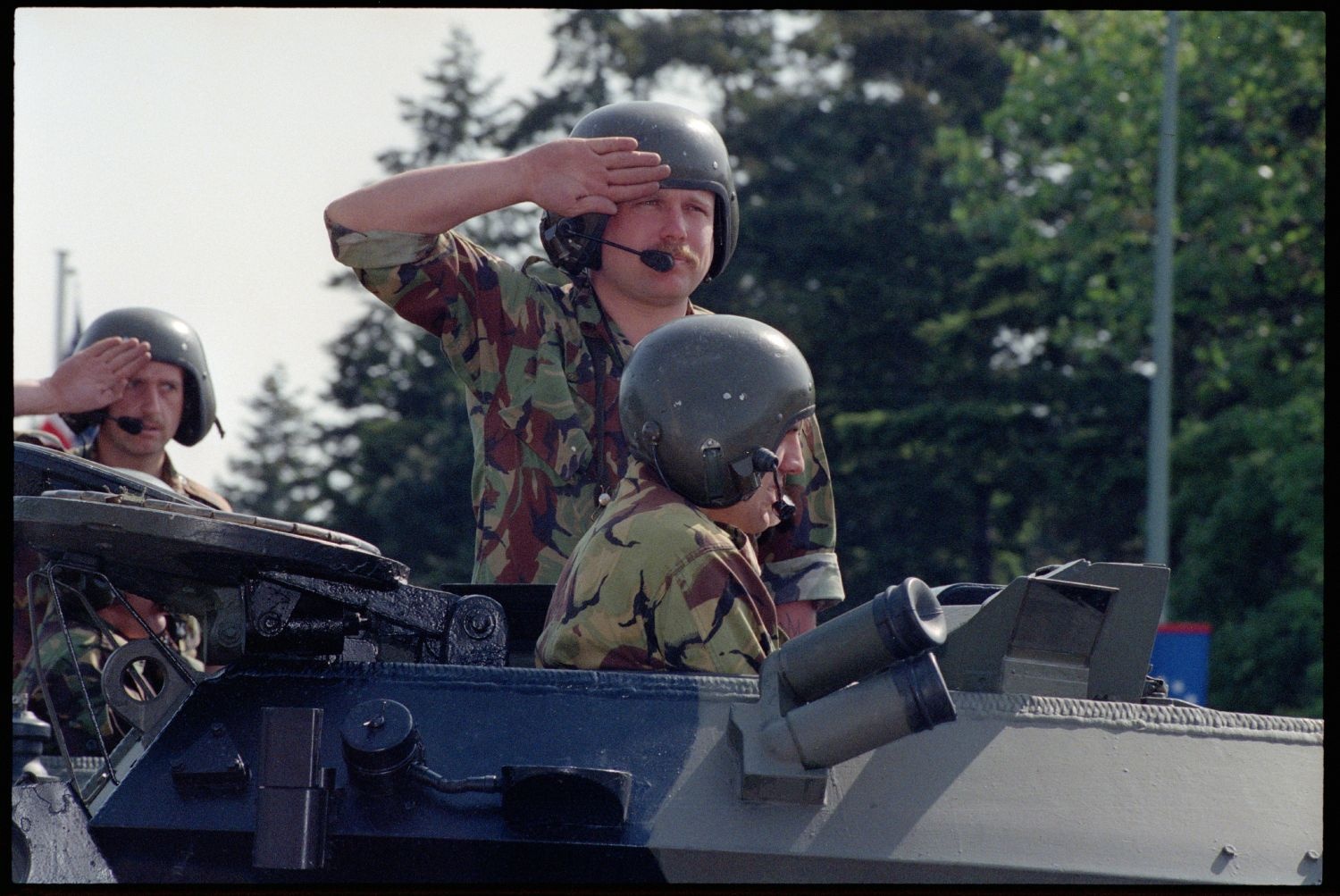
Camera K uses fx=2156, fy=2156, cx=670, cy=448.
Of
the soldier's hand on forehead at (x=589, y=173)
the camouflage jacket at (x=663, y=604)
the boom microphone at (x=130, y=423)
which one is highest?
the soldier's hand on forehead at (x=589, y=173)

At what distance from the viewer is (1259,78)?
22469 mm

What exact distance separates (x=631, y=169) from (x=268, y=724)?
1764 mm

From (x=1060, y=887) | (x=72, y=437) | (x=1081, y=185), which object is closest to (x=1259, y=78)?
(x=1081, y=185)

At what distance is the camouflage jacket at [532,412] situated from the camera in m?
4.80

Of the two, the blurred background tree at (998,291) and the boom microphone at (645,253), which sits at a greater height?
the boom microphone at (645,253)

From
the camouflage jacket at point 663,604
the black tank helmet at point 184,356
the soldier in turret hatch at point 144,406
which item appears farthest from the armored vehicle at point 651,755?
the black tank helmet at point 184,356

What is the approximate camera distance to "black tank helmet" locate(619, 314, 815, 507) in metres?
3.96

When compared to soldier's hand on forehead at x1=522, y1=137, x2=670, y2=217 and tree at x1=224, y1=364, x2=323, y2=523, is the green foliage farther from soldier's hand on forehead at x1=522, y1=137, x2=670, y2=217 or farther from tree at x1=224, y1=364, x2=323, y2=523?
soldier's hand on forehead at x1=522, y1=137, x2=670, y2=217

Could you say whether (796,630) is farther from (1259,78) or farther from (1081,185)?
(1081,185)

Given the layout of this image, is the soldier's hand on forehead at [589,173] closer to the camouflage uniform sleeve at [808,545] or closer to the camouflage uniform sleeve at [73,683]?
the camouflage uniform sleeve at [808,545]

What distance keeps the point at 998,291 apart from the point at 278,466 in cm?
1149

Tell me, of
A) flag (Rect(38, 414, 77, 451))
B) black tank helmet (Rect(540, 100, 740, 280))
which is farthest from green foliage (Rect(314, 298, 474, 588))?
black tank helmet (Rect(540, 100, 740, 280))

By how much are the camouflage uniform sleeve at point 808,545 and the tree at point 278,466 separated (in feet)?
67.6

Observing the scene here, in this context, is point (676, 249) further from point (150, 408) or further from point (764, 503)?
point (150, 408)
